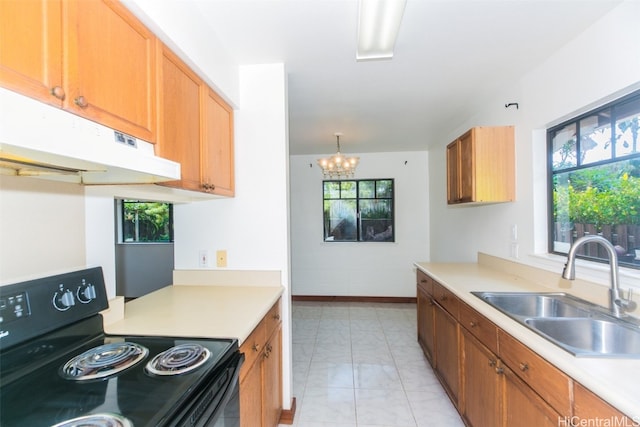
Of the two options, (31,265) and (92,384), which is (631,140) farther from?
(31,265)

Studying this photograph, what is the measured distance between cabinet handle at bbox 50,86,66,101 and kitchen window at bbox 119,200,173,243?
2.68 m

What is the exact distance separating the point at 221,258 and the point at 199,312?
60 cm

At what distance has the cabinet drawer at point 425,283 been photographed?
2475 millimetres

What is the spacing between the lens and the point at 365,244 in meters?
4.80

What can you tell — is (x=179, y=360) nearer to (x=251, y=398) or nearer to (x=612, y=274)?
(x=251, y=398)

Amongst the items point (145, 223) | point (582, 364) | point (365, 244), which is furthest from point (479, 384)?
point (145, 223)

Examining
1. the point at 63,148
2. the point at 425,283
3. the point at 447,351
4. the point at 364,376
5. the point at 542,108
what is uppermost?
the point at 542,108

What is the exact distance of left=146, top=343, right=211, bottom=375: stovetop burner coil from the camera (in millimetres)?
912

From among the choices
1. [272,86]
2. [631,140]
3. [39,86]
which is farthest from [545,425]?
[272,86]

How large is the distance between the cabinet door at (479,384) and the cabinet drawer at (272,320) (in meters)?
1.22

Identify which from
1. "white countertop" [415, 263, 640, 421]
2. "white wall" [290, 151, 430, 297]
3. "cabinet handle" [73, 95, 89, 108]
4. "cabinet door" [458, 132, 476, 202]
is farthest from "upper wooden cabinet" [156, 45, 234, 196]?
"white wall" [290, 151, 430, 297]

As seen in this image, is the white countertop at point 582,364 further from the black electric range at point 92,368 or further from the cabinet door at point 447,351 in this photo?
the black electric range at point 92,368

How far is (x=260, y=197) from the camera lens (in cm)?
200

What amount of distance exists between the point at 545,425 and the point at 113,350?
5.53 ft
